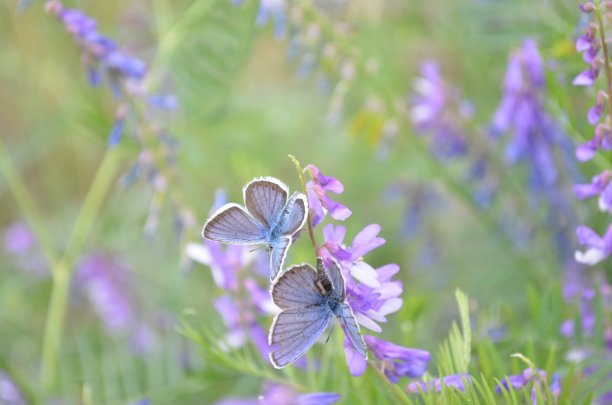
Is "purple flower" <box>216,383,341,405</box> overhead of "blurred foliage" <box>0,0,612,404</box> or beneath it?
beneath

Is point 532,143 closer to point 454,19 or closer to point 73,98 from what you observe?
point 454,19

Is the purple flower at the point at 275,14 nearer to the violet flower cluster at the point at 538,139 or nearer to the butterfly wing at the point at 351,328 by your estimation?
the violet flower cluster at the point at 538,139

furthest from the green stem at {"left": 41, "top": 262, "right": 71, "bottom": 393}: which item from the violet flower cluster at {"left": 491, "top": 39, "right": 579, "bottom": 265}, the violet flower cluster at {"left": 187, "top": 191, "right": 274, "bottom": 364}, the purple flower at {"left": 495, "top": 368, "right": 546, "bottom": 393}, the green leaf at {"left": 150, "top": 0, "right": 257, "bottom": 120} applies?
the purple flower at {"left": 495, "top": 368, "right": 546, "bottom": 393}

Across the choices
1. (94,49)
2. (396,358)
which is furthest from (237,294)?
(94,49)

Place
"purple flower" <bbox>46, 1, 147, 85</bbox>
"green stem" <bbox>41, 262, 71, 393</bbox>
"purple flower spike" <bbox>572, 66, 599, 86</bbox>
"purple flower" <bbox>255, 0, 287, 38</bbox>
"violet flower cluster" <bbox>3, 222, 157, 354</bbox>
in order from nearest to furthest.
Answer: "purple flower spike" <bbox>572, 66, 599, 86</bbox> → "purple flower" <bbox>46, 1, 147, 85</bbox> → "purple flower" <bbox>255, 0, 287, 38</bbox> → "green stem" <bbox>41, 262, 71, 393</bbox> → "violet flower cluster" <bbox>3, 222, 157, 354</bbox>

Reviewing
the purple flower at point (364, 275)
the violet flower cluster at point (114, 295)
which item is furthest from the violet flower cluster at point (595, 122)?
the violet flower cluster at point (114, 295)

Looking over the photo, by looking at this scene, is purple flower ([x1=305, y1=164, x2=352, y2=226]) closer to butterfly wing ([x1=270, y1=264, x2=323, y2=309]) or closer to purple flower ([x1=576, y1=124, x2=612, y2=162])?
butterfly wing ([x1=270, y1=264, x2=323, y2=309])

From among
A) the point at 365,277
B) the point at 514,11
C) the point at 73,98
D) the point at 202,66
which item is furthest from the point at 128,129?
the point at 365,277
